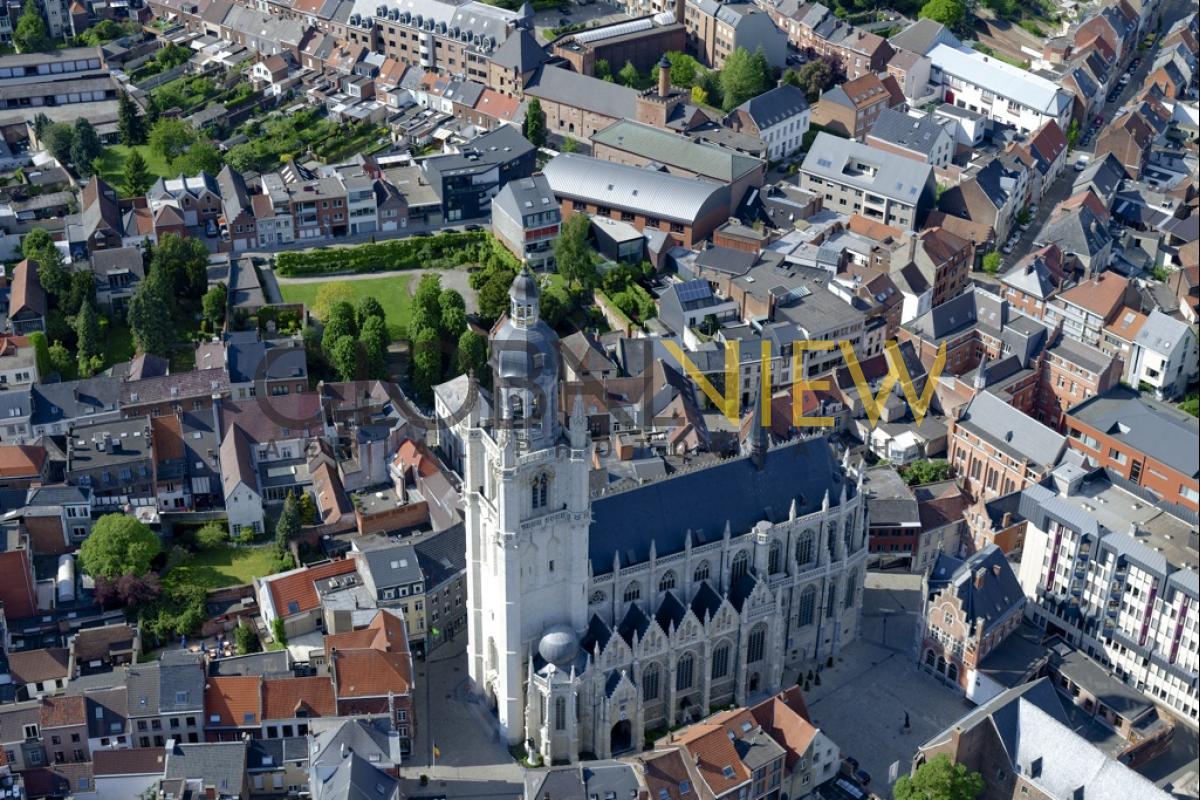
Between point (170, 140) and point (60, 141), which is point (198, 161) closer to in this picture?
point (170, 140)

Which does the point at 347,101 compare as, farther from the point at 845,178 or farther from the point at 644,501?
the point at 644,501

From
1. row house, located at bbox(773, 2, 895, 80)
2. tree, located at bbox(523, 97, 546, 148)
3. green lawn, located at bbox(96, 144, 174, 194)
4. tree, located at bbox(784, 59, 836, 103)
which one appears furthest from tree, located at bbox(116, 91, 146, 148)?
row house, located at bbox(773, 2, 895, 80)

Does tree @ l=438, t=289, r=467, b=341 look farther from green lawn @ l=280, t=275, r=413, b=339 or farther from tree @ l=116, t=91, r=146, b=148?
tree @ l=116, t=91, r=146, b=148

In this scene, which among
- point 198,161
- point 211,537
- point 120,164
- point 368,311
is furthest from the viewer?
point 120,164

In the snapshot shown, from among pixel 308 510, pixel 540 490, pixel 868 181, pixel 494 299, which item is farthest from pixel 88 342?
pixel 868 181

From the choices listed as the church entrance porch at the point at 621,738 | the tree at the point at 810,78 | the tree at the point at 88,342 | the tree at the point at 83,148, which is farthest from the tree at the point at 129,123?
the church entrance porch at the point at 621,738

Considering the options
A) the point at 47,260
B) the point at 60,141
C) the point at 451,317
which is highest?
the point at 60,141

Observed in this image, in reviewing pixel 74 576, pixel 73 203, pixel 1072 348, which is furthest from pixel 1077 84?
pixel 74 576

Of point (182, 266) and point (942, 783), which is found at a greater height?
point (182, 266)

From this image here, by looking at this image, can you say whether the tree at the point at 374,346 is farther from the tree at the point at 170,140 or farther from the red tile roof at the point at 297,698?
the tree at the point at 170,140
